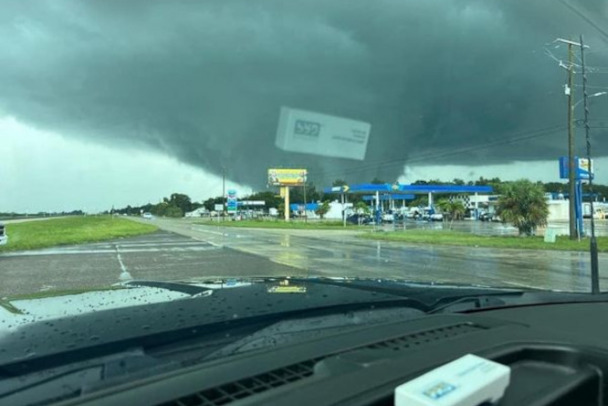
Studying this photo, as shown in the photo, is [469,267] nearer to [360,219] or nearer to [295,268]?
[295,268]

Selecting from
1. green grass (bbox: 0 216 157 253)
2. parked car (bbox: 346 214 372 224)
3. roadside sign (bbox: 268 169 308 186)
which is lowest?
green grass (bbox: 0 216 157 253)

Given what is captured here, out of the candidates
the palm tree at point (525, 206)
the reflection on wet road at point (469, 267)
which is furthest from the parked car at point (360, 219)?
the reflection on wet road at point (469, 267)

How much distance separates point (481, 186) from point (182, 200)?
3828 inches

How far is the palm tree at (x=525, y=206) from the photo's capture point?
34562 mm

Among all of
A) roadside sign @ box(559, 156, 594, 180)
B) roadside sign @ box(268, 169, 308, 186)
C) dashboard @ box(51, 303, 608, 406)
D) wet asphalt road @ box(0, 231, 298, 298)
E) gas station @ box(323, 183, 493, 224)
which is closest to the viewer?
dashboard @ box(51, 303, 608, 406)

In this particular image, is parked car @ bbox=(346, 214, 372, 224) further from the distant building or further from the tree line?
the distant building

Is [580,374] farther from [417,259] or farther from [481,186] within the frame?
[481,186]

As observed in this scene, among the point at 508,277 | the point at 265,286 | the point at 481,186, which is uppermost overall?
the point at 481,186

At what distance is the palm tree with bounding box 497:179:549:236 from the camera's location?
3456 cm

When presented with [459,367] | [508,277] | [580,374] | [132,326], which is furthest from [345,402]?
[508,277]

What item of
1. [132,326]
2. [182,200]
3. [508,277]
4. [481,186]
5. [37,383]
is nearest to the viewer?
[37,383]

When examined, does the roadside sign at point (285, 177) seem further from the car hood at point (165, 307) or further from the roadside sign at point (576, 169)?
the car hood at point (165, 307)

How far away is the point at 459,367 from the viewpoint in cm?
163

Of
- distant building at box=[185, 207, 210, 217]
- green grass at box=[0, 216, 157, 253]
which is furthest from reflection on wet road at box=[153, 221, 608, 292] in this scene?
distant building at box=[185, 207, 210, 217]
